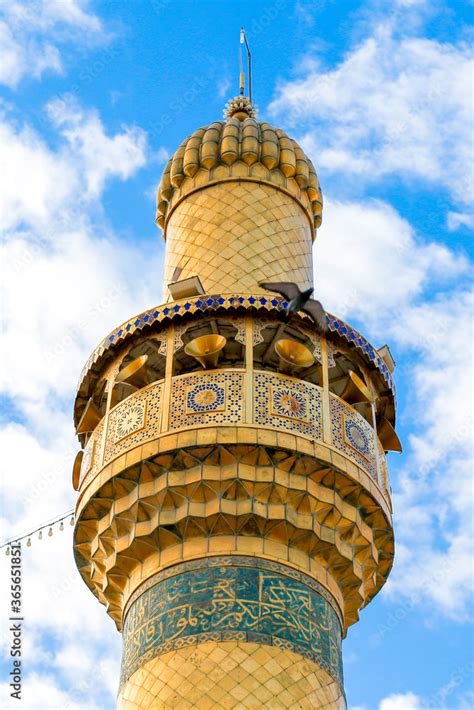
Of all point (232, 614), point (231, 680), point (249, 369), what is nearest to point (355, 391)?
point (249, 369)

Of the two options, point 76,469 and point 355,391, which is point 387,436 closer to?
point 355,391

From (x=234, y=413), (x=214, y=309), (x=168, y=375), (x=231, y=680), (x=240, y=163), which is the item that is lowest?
(x=231, y=680)

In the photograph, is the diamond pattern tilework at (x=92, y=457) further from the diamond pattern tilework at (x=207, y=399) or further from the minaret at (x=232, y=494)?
the diamond pattern tilework at (x=207, y=399)

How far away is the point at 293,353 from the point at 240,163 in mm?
3180

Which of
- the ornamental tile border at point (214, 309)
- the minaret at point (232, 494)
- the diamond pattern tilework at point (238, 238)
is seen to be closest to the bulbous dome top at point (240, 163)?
the diamond pattern tilework at point (238, 238)

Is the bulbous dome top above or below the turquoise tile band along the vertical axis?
above

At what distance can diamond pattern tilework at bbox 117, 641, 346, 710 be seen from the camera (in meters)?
8.96

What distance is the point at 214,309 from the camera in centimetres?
1075

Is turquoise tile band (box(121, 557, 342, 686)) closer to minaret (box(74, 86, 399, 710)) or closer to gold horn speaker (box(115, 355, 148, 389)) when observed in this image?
minaret (box(74, 86, 399, 710))

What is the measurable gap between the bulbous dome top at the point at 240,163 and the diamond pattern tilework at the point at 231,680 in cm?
566

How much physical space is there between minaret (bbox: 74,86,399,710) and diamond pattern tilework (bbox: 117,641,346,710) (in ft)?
0.04

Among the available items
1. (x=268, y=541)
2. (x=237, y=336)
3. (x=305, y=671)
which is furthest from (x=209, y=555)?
(x=237, y=336)

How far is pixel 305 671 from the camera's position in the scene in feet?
30.3

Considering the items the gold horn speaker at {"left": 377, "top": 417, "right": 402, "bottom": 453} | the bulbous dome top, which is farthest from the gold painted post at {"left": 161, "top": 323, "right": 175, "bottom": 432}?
the bulbous dome top
